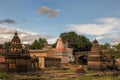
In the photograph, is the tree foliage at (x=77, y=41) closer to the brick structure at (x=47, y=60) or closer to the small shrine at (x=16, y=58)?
the brick structure at (x=47, y=60)

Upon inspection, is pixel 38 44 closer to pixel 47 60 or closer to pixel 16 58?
pixel 47 60

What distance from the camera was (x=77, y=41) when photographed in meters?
149

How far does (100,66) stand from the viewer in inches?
2375

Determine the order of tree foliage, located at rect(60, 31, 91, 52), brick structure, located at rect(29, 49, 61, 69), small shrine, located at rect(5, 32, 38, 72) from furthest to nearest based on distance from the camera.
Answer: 1. tree foliage, located at rect(60, 31, 91, 52)
2. brick structure, located at rect(29, 49, 61, 69)
3. small shrine, located at rect(5, 32, 38, 72)

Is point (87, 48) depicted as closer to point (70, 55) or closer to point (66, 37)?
point (66, 37)

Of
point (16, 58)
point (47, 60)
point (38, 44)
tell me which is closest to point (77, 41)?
point (38, 44)

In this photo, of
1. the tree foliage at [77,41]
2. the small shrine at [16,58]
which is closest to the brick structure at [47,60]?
the small shrine at [16,58]

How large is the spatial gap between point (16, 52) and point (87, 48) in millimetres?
97711

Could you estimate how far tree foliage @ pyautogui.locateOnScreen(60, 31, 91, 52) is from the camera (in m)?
144

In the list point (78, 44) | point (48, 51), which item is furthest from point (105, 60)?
point (78, 44)

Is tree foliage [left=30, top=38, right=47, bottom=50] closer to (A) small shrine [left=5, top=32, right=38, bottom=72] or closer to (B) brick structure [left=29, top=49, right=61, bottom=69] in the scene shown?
(B) brick structure [left=29, top=49, right=61, bottom=69]

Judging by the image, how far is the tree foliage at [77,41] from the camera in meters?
144

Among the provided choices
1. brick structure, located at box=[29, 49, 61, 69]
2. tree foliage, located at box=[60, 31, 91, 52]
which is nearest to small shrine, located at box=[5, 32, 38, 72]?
brick structure, located at box=[29, 49, 61, 69]

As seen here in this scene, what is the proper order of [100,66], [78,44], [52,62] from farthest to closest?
1. [78,44]
2. [52,62]
3. [100,66]
